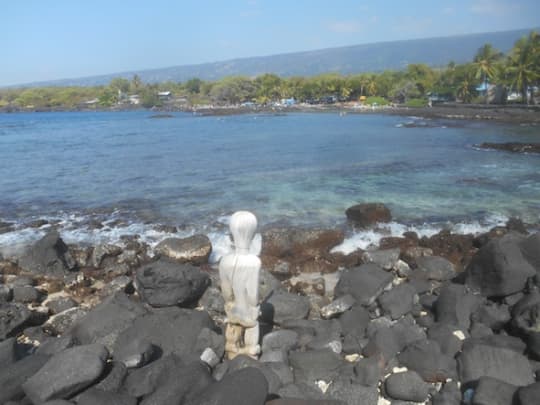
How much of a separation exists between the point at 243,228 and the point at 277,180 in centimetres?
1878

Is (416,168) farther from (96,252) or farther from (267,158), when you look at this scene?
(96,252)

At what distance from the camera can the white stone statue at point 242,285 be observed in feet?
17.1

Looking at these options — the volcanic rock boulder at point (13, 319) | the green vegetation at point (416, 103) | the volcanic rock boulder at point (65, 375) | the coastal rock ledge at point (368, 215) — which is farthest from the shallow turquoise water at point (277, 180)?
the green vegetation at point (416, 103)

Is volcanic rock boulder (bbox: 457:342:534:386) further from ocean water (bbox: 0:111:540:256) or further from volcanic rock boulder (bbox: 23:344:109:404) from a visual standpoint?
ocean water (bbox: 0:111:540:256)

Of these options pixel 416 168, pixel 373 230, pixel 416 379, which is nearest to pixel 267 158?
pixel 416 168

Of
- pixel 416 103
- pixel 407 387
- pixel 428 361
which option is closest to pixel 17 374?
pixel 407 387

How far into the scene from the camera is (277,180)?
78.3 feet

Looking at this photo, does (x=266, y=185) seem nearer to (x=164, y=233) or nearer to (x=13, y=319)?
(x=164, y=233)

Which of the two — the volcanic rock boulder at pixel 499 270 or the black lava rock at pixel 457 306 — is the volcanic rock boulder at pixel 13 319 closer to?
the black lava rock at pixel 457 306

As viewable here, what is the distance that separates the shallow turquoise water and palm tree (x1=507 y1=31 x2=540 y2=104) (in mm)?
26742

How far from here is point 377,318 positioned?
793cm

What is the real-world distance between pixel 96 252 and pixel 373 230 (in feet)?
30.1

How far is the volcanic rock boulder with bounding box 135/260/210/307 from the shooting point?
874 cm

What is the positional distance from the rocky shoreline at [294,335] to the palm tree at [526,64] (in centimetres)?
6511
